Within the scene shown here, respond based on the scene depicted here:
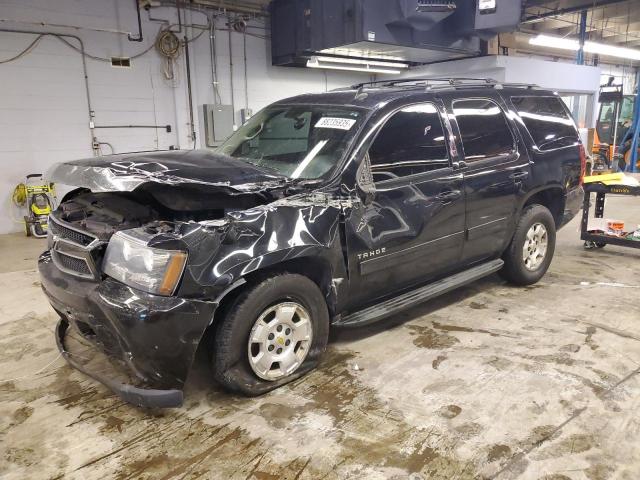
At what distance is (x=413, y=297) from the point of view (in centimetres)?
346

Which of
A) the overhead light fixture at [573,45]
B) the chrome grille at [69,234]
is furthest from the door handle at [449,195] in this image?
the overhead light fixture at [573,45]

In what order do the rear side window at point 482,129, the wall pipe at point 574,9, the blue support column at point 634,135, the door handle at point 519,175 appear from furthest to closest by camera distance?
the blue support column at point 634,135 < the wall pipe at point 574,9 < the door handle at point 519,175 < the rear side window at point 482,129

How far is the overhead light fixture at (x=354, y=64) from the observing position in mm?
9273

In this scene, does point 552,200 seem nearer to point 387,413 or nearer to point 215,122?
point 387,413

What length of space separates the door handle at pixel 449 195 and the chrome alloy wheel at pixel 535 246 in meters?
1.18

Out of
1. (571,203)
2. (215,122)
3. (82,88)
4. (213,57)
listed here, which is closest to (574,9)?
(213,57)

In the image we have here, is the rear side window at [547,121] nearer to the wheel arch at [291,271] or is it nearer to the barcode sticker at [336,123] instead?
the barcode sticker at [336,123]

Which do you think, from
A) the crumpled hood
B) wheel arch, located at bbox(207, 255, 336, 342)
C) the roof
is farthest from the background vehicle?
the crumpled hood

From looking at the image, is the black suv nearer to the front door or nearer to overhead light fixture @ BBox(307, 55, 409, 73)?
the front door

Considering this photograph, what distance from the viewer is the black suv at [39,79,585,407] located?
2373 mm

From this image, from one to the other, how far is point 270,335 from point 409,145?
5.13ft

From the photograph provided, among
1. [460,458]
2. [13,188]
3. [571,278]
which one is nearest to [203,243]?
[460,458]

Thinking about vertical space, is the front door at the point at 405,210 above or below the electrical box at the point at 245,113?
below

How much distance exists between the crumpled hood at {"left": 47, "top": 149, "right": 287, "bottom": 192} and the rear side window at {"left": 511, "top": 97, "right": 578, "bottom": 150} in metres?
2.48
